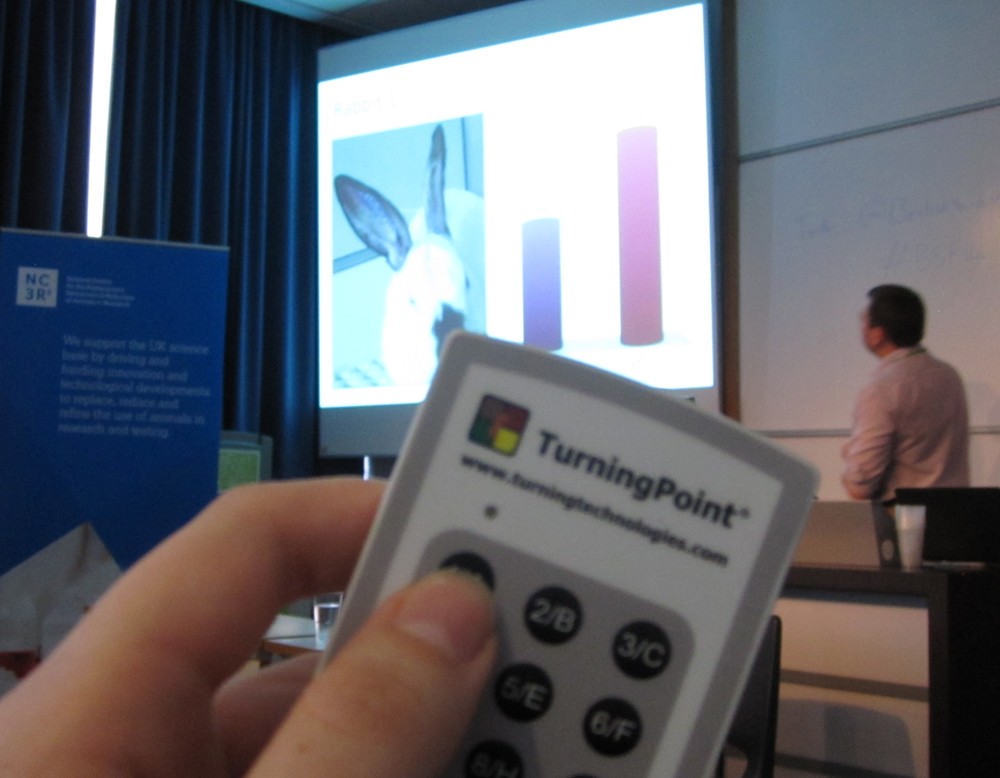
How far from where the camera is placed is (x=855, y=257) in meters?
3.01

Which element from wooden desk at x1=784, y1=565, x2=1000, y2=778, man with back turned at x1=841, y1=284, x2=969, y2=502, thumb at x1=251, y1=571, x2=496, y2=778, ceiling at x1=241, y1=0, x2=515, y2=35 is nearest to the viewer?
thumb at x1=251, y1=571, x2=496, y2=778

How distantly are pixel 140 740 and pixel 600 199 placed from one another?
2.67 m

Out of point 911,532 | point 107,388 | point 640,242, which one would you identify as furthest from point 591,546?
point 640,242

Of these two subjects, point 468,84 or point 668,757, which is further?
point 468,84

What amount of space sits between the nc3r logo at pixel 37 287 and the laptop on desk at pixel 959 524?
146 cm

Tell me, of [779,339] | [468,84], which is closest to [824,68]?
[779,339]

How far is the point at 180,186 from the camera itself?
3646 mm

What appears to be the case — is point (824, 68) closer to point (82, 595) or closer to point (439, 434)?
point (82, 595)

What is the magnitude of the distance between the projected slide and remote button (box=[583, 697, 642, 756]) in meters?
2.36

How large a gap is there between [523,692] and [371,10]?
3.86 meters

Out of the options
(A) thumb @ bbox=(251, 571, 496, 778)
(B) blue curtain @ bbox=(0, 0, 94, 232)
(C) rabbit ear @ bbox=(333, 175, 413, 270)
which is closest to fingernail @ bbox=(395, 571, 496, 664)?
(A) thumb @ bbox=(251, 571, 496, 778)

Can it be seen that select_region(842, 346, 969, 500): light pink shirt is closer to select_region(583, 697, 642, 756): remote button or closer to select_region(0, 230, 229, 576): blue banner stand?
select_region(0, 230, 229, 576): blue banner stand

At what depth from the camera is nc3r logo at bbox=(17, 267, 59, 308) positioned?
1827 millimetres

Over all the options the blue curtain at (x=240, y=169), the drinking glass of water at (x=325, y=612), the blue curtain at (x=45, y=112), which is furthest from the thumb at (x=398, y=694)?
the blue curtain at (x=240, y=169)
